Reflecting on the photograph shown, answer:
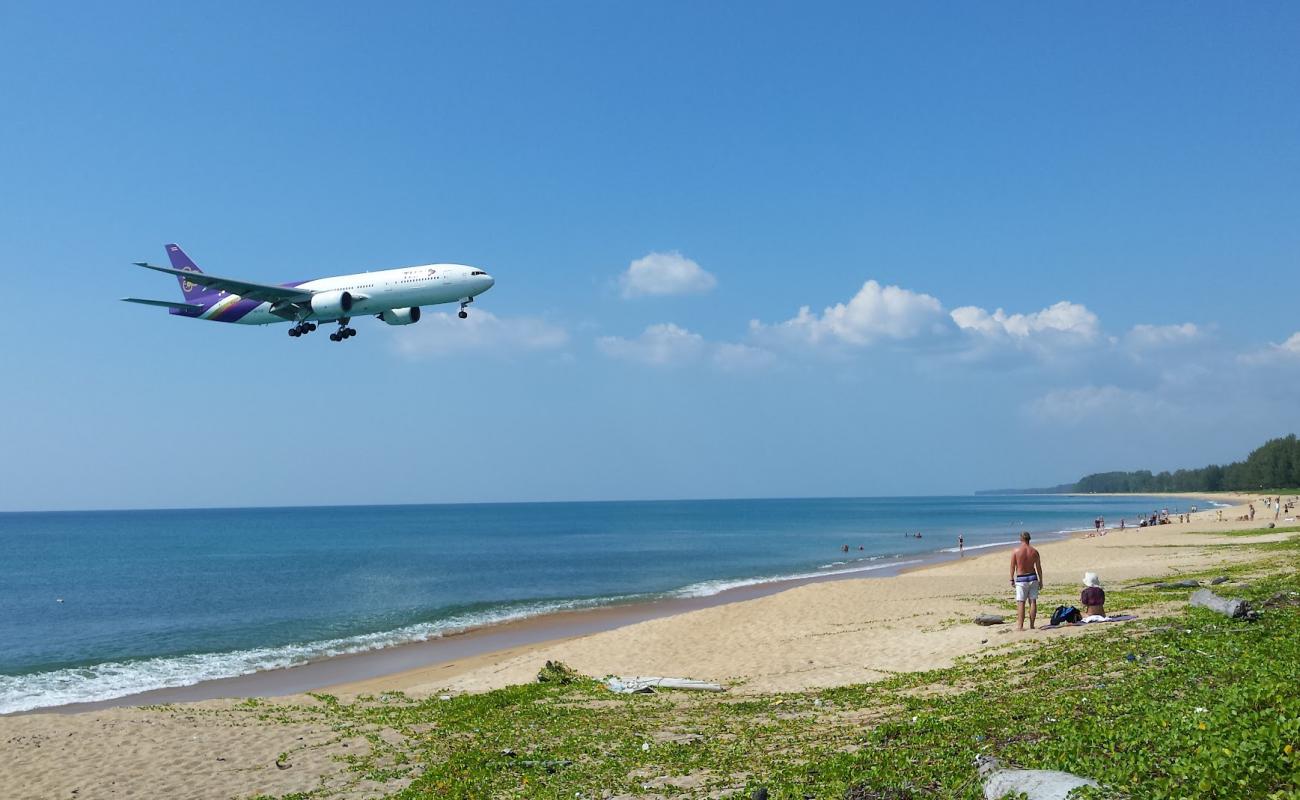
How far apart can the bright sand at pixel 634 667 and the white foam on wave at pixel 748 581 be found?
386 inches

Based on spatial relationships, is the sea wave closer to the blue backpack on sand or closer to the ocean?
the ocean

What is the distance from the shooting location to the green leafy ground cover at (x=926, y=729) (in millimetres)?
8117

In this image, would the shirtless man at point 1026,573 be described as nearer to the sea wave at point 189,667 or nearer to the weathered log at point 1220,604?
the weathered log at point 1220,604

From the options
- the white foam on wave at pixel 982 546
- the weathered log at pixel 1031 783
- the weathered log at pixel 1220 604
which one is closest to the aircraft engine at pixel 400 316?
the weathered log at pixel 1220 604

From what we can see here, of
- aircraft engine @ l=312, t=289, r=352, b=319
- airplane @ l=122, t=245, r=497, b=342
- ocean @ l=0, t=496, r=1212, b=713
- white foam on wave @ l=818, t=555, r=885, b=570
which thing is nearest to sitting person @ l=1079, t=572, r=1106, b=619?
airplane @ l=122, t=245, r=497, b=342

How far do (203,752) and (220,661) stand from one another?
20695 millimetres

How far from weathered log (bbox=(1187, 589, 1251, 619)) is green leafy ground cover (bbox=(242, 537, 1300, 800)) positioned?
24cm

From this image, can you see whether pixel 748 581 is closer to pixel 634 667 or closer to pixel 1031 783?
pixel 634 667

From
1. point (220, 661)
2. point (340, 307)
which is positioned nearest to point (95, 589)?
point (220, 661)

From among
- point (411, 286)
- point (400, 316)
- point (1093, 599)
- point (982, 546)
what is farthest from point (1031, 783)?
point (982, 546)

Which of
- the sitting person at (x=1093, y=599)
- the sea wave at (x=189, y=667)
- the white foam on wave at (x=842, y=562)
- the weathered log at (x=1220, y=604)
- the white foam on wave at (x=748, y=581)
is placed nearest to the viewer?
the weathered log at (x=1220, y=604)

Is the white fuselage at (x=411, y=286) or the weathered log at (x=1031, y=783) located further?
the white fuselage at (x=411, y=286)

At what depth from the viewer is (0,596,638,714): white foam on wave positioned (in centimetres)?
2902

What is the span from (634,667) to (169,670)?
2043cm
